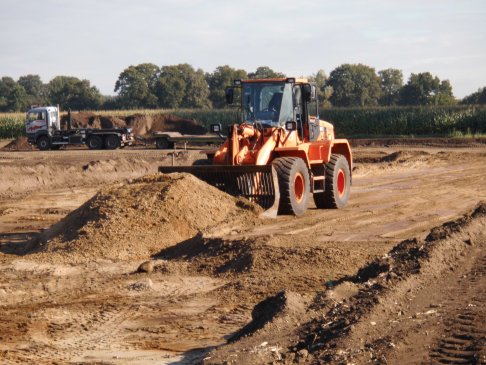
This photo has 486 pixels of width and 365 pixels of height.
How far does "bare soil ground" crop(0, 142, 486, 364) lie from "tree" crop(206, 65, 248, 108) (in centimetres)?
6700

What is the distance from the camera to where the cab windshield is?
16.3 m

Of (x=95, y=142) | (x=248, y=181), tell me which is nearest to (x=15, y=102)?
(x=95, y=142)

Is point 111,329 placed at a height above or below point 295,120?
below

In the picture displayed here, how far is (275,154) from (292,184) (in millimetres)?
1013

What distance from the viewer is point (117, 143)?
44.2 metres

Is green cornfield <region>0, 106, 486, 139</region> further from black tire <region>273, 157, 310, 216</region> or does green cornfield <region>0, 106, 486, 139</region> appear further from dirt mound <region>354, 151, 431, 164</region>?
black tire <region>273, 157, 310, 216</region>

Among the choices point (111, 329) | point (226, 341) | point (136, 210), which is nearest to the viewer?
point (226, 341)

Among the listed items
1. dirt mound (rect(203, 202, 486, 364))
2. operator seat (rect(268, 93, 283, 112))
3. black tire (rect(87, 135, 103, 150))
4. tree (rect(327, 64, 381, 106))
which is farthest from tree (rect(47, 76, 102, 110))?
dirt mound (rect(203, 202, 486, 364))

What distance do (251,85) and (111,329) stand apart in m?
8.63

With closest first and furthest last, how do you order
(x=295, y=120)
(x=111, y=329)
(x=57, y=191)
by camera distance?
(x=111, y=329) → (x=295, y=120) → (x=57, y=191)

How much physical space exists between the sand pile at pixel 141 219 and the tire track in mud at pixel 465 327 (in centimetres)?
581

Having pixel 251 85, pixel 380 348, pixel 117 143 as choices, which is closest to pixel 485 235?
pixel 380 348

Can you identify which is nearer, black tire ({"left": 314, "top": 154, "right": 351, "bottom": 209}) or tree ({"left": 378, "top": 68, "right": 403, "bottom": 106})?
black tire ({"left": 314, "top": 154, "right": 351, "bottom": 209})

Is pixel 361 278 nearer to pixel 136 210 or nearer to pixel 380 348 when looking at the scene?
pixel 380 348
